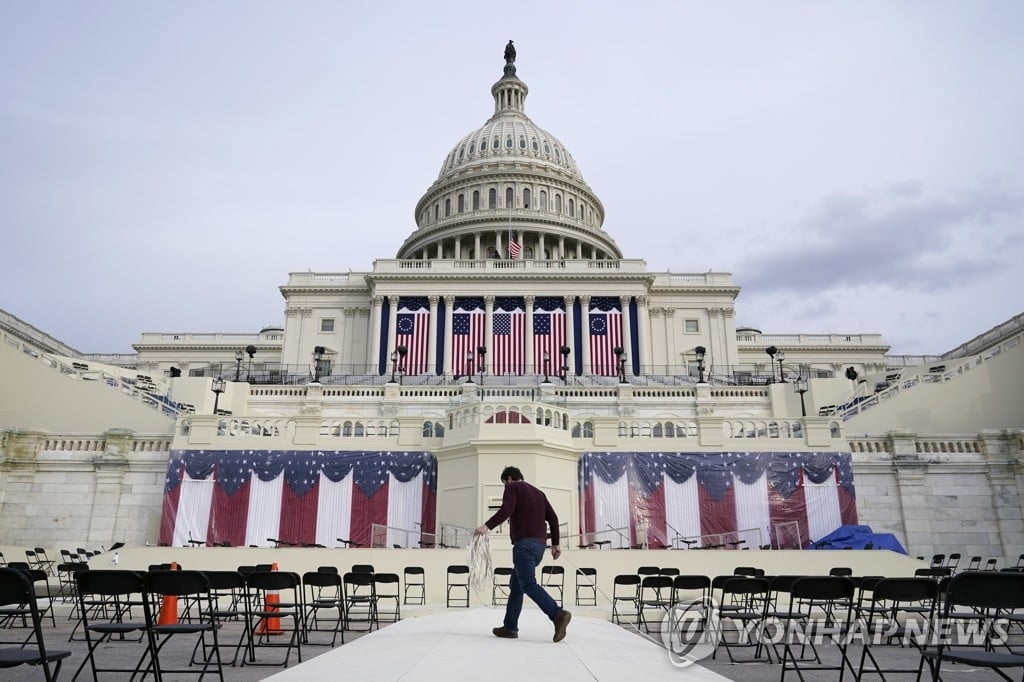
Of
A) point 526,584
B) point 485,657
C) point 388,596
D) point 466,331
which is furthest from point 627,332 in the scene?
point 485,657

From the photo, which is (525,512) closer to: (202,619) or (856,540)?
(202,619)

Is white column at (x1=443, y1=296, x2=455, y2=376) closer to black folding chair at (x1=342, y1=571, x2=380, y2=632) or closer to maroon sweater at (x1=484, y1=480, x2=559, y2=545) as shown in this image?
black folding chair at (x1=342, y1=571, x2=380, y2=632)

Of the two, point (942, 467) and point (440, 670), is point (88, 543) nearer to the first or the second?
point (440, 670)

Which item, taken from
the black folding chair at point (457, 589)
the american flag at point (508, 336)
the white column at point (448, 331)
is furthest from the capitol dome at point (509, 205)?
the black folding chair at point (457, 589)

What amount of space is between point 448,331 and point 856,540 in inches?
1719

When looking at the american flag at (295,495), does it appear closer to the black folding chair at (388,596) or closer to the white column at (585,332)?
the black folding chair at (388,596)

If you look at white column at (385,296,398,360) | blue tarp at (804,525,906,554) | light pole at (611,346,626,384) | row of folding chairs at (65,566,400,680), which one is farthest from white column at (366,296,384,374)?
row of folding chairs at (65,566,400,680)

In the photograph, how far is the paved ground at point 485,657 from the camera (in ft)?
22.5

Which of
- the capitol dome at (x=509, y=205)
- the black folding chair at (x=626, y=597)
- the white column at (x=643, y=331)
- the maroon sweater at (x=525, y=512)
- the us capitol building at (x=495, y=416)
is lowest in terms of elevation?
the black folding chair at (x=626, y=597)

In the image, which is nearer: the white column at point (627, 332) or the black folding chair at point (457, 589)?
the black folding chair at point (457, 589)

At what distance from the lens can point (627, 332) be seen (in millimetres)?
63188

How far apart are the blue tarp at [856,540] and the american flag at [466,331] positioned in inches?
1504

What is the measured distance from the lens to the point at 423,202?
3856 inches

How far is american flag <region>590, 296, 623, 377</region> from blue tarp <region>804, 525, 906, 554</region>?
117 ft
